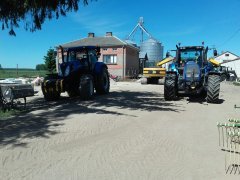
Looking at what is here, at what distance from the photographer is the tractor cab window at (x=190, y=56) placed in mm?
14873

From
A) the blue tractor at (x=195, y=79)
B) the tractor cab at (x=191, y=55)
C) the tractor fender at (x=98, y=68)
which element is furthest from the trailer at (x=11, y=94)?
the tractor cab at (x=191, y=55)

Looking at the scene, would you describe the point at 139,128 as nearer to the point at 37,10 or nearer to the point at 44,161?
the point at 44,161

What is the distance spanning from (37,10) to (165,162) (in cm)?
813

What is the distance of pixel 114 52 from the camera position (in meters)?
39.7

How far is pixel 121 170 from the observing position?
511 centimetres

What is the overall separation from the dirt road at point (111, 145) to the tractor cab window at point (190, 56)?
188 inches

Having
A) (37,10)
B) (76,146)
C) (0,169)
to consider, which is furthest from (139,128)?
(37,10)

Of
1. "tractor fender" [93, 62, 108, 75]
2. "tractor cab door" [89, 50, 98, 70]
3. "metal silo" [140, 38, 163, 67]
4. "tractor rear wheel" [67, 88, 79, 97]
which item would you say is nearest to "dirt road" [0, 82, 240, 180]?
"tractor rear wheel" [67, 88, 79, 97]

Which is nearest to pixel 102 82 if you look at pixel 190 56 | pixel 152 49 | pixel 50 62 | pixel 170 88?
pixel 170 88

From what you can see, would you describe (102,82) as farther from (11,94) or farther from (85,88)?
(11,94)

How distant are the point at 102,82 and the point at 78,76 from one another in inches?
75.8

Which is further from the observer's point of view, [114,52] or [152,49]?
[152,49]

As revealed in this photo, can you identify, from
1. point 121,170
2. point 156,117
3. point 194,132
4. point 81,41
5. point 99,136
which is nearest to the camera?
point 121,170

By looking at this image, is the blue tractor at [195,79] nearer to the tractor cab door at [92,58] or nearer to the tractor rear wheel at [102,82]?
the tractor rear wheel at [102,82]
